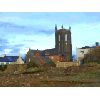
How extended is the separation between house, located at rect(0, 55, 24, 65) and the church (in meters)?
0.09

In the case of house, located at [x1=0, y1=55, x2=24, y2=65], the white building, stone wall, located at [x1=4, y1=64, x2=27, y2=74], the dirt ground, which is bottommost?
the dirt ground

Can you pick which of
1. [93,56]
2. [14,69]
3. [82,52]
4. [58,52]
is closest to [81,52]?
[82,52]

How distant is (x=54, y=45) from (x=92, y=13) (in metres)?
0.56

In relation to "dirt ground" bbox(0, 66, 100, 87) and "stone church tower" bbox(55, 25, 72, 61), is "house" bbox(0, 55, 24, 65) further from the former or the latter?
"stone church tower" bbox(55, 25, 72, 61)

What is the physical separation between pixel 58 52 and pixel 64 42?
0.44 feet

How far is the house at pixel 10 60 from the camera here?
153 inches

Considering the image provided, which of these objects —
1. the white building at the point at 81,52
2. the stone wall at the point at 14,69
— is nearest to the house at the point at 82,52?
the white building at the point at 81,52

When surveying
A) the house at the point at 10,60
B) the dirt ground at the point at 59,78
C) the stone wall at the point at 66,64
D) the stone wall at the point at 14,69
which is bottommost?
the dirt ground at the point at 59,78

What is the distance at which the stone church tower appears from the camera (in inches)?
155

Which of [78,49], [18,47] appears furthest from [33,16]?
[78,49]

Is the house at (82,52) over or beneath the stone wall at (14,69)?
over

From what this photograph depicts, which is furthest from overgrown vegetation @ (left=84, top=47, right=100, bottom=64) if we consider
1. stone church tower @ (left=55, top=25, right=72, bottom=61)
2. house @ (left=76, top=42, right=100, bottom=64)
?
stone church tower @ (left=55, top=25, right=72, bottom=61)

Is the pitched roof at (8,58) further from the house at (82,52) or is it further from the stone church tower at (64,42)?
the house at (82,52)
